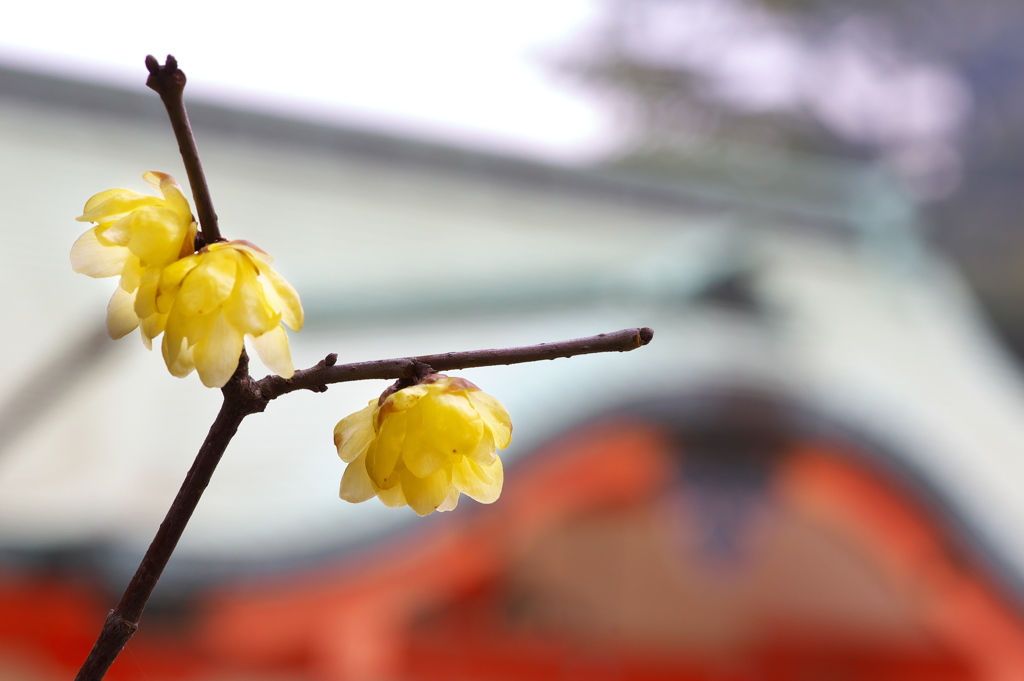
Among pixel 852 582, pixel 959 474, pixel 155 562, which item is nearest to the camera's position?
pixel 155 562

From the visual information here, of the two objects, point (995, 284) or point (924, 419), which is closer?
point (924, 419)

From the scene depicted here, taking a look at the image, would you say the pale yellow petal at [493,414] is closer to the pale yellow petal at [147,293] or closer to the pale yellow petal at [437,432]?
the pale yellow petal at [437,432]

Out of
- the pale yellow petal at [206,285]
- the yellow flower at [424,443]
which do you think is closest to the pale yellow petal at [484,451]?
the yellow flower at [424,443]

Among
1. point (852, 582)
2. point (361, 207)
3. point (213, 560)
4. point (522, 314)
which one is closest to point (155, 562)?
point (213, 560)

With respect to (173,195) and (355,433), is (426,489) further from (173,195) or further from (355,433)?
(173,195)

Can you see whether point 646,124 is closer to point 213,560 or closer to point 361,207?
point 361,207

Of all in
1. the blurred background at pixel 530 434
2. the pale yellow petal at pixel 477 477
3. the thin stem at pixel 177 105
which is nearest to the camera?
the thin stem at pixel 177 105

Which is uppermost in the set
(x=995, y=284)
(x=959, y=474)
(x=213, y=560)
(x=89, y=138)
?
(x=89, y=138)

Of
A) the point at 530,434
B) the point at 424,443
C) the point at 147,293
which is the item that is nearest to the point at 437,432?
the point at 424,443
